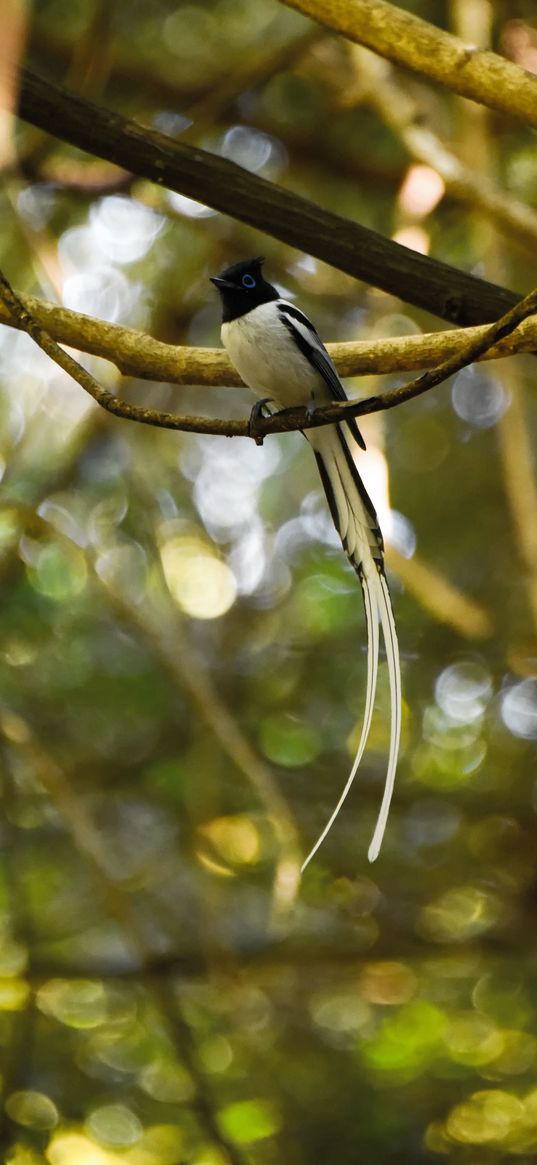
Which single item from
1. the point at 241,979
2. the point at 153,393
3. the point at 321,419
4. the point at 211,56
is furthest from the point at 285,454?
the point at 321,419

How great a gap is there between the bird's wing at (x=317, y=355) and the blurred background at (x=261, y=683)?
1171 millimetres

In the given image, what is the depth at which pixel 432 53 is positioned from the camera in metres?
2.12

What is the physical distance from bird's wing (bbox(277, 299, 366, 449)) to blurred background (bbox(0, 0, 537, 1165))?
1.17 metres

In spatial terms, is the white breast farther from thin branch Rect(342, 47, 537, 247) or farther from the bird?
thin branch Rect(342, 47, 537, 247)

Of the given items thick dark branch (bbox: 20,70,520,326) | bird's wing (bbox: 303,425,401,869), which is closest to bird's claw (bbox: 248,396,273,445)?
bird's wing (bbox: 303,425,401,869)

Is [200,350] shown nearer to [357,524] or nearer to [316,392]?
[316,392]

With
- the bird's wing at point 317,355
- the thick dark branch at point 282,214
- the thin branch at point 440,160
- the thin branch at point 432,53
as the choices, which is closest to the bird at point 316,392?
the bird's wing at point 317,355

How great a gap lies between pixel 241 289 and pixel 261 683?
2.53 meters

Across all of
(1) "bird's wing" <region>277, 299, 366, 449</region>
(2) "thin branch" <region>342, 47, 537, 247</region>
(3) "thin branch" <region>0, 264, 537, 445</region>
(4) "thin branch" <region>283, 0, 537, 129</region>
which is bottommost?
(3) "thin branch" <region>0, 264, 537, 445</region>

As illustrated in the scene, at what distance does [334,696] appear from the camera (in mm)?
4551

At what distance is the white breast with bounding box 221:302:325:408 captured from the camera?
82.7 inches

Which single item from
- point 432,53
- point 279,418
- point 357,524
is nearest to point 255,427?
point 279,418

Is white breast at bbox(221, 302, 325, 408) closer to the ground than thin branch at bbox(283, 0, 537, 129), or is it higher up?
closer to the ground

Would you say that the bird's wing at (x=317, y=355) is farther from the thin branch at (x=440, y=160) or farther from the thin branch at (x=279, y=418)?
the thin branch at (x=440, y=160)
